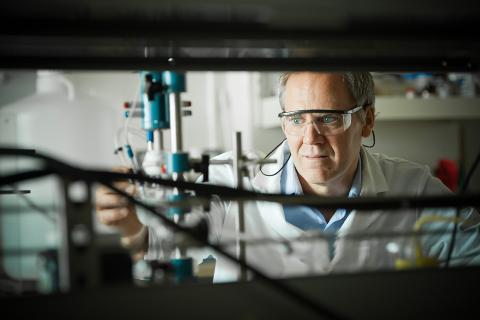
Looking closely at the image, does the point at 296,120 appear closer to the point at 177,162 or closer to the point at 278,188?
the point at 278,188

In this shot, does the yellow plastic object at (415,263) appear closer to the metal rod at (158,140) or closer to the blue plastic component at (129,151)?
the metal rod at (158,140)

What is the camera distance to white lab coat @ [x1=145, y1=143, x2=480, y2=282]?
745 millimetres

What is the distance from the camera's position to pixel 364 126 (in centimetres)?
142

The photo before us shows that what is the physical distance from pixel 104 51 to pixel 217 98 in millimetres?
2110

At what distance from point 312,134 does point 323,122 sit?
0.05 metres

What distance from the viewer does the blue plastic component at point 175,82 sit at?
2.70 feet

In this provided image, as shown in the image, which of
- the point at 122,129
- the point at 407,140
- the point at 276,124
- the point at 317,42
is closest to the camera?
the point at 317,42

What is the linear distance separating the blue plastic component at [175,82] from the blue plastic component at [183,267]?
0.33 metres

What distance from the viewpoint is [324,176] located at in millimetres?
1426

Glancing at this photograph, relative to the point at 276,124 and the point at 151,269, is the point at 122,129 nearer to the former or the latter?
the point at 151,269

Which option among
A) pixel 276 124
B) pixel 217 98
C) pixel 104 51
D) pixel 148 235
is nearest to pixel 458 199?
pixel 104 51

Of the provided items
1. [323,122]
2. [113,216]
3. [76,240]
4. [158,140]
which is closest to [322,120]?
[323,122]

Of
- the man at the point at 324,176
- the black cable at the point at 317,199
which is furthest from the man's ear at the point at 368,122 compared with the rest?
the black cable at the point at 317,199

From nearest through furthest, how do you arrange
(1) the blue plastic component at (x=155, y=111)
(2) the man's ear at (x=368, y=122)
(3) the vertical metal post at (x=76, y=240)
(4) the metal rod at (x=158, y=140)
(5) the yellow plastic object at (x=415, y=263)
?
(3) the vertical metal post at (x=76, y=240), (5) the yellow plastic object at (x=415, y=263), (1) the blue plastic component at (x=155, y=111), (4) the metal rod at (x=158, y=140), (2) the man's ear at (x=368, y=122)
